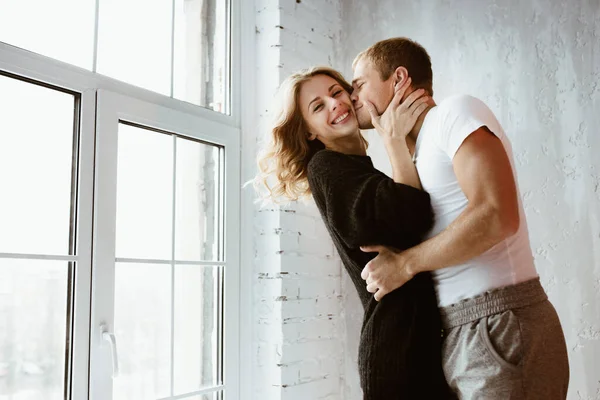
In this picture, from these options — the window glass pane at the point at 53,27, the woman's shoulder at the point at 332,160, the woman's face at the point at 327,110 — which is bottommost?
the woman's shoulder at the point at 332,160

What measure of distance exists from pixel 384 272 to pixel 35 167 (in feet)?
3.64

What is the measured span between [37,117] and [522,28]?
5.65ft

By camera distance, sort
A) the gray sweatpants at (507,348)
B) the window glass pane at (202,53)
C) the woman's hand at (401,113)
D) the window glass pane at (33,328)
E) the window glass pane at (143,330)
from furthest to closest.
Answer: the window glass pane at (202,53) → the window glass pane at (143,330) → the window glass pane at (33,328) → the woman's hand at (401,113) → the gray sweatpants at (507,348)

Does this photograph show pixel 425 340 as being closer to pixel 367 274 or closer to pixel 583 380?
pixel 367 274

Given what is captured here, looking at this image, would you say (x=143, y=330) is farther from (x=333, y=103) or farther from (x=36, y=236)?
(x=333, y=103)

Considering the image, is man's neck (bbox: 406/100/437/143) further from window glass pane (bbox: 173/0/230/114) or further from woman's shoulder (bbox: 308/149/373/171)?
window glass pane (bbox: 173/0/230/114)

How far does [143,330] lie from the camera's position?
2.25 metres

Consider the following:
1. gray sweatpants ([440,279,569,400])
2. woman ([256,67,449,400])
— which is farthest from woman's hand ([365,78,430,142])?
gray sweatpants ([440,279,569,400])

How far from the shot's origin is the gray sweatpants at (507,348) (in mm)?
1398

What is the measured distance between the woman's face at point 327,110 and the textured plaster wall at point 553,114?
0.75 metres

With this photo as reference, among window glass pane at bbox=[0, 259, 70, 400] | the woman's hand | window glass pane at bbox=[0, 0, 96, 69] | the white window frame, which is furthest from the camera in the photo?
the white window frame

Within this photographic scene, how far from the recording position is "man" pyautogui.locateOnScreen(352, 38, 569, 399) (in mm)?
1414

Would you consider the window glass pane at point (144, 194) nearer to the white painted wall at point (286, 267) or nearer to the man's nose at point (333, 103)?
the white painted wall at point (286, 267)

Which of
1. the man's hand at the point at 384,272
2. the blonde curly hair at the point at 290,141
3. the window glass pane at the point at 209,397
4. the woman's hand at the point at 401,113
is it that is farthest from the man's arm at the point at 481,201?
the window glass pane at the point at 209,397
